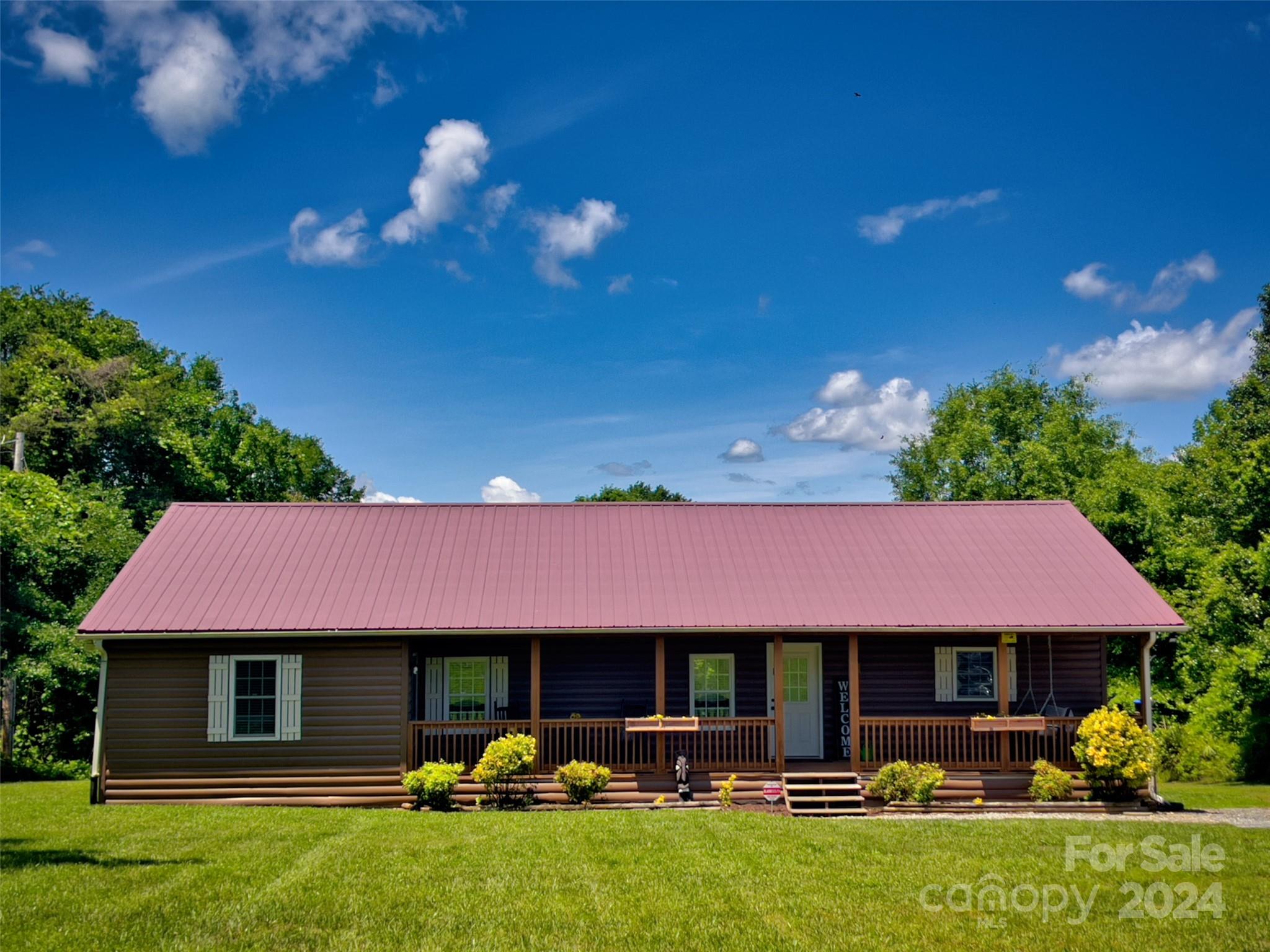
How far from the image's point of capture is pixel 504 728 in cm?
1767

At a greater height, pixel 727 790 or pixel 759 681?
pixel 759 681

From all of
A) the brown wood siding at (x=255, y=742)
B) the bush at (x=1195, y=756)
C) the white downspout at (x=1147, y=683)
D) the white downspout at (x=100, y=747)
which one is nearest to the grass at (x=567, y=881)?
the white downspout at (x=100, y=747)

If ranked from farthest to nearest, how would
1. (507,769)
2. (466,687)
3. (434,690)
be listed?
(466,687) → (434,690) → (507,769)

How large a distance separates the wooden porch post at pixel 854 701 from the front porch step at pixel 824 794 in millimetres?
350

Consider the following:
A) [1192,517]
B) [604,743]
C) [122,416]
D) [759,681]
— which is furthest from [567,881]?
[122,416]

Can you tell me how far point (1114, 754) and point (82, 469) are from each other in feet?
99.8

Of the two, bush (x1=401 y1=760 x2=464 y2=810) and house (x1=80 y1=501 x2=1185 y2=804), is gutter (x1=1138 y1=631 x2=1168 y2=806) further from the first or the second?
bush (x1=401 y1=760 x2=464 y2=810)

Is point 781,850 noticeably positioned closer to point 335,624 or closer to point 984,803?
point 984,803

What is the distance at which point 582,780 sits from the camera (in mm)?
16703

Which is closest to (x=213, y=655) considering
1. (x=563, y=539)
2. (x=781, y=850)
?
(x=563, y=539)

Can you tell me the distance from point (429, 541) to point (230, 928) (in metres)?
11.1

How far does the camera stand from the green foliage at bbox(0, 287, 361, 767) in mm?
24438

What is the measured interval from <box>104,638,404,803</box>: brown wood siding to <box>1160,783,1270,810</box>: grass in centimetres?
1313

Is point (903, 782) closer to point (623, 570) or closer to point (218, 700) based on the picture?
point (623, 570)
